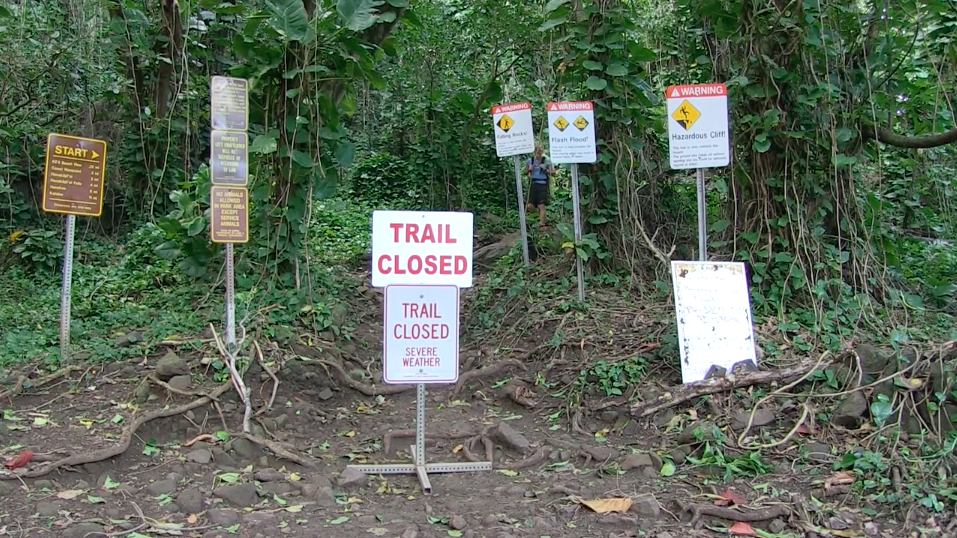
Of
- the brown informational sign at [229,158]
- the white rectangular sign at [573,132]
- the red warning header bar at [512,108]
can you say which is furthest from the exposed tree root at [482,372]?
the red warning header bar at [512,108]

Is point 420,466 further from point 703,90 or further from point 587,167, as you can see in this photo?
point 587,167

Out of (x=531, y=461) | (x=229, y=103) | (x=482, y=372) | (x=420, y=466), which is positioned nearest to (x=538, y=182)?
(x=482, y=372)

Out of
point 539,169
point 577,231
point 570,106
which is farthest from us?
point 539,169

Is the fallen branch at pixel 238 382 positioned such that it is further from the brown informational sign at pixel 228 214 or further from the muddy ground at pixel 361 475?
the brown informational sign at pixel 228 214

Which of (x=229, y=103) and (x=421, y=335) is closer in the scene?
(x=421, y=335)

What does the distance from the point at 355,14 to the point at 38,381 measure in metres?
4.24

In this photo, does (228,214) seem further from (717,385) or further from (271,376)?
(717,385)

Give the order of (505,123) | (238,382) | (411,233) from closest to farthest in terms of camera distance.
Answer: (411,233), (238,382), (505,123)

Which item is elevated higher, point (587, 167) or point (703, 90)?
point (703, 90)

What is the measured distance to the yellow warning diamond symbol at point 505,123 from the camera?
9.44m

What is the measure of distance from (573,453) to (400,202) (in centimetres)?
1039

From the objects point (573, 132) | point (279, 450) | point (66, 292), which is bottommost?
point (279, 450)

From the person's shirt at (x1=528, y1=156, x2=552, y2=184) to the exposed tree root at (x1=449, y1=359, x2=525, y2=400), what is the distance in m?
5.63

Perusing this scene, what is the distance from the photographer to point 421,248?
4.61 metres
